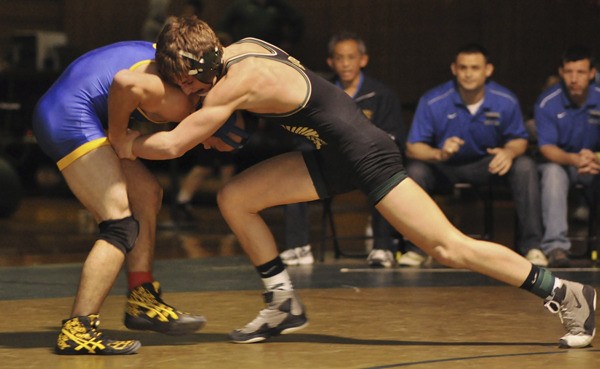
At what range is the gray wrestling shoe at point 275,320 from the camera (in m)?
5.16

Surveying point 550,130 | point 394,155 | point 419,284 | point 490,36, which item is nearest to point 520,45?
point 490,36

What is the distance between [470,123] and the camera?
7.83 m

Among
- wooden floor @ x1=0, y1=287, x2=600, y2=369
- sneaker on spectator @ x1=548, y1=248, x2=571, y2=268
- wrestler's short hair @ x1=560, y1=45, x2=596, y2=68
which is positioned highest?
wrestler's short hair @ x1=560, y1=45, x2=596, y2=68

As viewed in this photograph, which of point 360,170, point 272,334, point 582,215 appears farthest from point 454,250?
point 582,215

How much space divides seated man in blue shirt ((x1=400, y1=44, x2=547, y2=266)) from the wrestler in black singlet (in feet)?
8.26

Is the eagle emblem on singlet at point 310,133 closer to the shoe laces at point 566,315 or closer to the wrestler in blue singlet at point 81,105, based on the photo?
the wrestler in blue singlet at point 81,105

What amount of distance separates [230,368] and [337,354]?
0.44 m

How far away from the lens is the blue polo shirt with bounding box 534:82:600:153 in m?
7.83

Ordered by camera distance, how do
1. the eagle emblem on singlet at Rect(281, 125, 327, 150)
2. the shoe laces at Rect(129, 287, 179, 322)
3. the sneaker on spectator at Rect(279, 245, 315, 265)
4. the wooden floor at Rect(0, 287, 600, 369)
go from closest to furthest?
the wooden floor at Rect(0, 287, 600, 369) < the eagle emblem on singlet at Rect(281, 125, 327, 150) < the shoe laces at Rect(129, 287, 179, 322) < the sneaker on spectator at Rect(279, 245, 315, 265)

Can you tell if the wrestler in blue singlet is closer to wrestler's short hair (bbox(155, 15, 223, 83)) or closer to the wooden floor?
wrestler's short hair (bbox(155, 15, 223, 83))

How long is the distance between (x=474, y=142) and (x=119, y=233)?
3294mm

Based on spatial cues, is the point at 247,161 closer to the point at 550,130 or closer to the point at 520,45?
the point at 520,45

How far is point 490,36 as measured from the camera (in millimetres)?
13352

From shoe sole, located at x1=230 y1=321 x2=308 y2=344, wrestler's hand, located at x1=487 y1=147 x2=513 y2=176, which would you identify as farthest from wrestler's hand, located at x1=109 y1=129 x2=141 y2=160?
wrestler's hand, located at x1=487 y1=147 x2=513 y2=176
